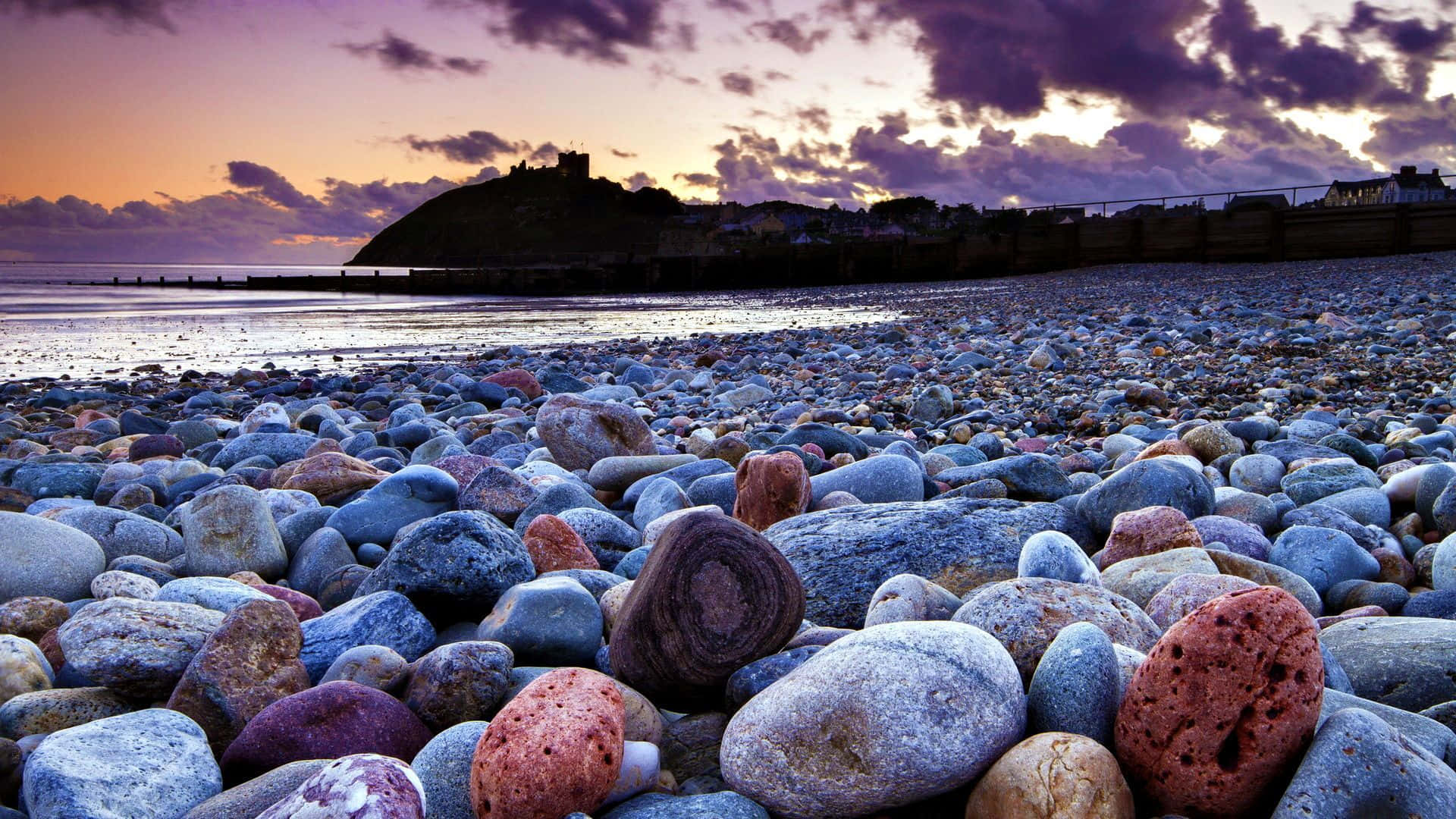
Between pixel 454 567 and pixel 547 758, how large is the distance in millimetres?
953

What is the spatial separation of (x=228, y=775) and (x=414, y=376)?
830cm

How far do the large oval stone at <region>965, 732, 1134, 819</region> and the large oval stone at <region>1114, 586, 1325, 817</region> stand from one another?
8 cm

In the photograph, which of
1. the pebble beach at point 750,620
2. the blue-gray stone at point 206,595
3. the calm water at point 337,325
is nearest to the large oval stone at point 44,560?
the pebble beach at point 750,620

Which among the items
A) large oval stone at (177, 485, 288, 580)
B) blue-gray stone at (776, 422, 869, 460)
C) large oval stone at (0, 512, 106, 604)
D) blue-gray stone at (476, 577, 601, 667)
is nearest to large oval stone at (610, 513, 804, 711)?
blue-gray stone at (476, 577, 601, 667)

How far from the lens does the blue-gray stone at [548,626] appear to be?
216cm

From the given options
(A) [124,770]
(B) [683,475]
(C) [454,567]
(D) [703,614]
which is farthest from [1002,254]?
(A) [124,770]

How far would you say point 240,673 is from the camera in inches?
77.5

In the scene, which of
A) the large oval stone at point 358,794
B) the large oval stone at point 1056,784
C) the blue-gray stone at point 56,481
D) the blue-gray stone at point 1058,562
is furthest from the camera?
the blue-gray stone at point 56,481

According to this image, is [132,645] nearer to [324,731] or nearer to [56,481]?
[324,731]

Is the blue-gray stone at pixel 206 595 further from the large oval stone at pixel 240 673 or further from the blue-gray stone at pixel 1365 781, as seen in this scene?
the blue-gray stone at pixel 1365 781

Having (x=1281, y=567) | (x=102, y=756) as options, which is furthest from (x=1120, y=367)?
(x=102, y=756)

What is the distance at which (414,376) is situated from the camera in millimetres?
9672

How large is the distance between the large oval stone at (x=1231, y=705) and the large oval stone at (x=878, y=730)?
8.8 inches

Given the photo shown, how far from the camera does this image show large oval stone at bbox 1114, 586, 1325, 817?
1.42 m
